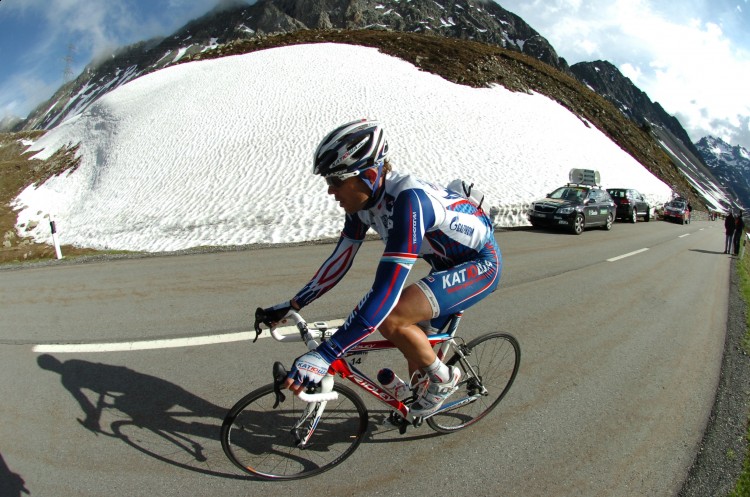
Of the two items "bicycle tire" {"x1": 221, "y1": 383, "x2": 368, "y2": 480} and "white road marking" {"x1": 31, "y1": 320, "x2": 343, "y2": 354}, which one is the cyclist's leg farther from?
"white road marking" {"x1": 31, "y1": 320, "x2": 343, "y2": 354}

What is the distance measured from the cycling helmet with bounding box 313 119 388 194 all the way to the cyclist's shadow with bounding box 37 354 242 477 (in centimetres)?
202

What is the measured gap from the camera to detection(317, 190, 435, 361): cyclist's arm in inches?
89.8

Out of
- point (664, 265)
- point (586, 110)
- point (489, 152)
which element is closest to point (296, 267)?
point (664, 265)

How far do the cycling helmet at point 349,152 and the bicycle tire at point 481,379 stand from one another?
5.18 ft

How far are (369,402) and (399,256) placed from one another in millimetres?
1663

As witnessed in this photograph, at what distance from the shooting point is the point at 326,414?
3.07 m

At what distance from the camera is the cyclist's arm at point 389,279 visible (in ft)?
7.48

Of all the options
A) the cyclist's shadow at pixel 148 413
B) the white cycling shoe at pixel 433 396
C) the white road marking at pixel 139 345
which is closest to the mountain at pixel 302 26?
the white road marking at pixel 139 345

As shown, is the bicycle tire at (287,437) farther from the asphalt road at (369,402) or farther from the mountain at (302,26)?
the mountain at (302,26)

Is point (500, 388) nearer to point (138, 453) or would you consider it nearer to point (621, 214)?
point (138, 453)

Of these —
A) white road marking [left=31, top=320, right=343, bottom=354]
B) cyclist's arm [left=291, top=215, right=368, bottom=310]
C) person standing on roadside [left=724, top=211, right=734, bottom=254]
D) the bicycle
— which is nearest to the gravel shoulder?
the bicycle

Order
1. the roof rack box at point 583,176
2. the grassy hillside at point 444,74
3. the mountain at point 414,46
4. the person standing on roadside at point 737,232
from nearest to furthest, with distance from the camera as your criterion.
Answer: the person standing on roadside at point 737,232 < the roof rack box at point 583,176 < the grassy hillside at point 444,74 < the mountain at point 414,46

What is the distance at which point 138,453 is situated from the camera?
2.83 meters

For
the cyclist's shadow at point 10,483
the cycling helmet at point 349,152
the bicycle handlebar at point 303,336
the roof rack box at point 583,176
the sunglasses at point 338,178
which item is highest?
the roof rack box at point 583,176
